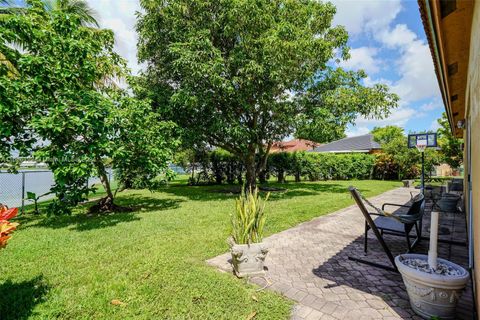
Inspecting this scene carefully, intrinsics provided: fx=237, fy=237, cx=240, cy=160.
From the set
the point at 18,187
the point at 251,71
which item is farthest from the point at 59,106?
the point at 251,71

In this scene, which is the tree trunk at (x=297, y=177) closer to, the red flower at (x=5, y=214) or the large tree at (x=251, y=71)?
the large tree at (x=251, y=71)

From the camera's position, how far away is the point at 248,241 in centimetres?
365

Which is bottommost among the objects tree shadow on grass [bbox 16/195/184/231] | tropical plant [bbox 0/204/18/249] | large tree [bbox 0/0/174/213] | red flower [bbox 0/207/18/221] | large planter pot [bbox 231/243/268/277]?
tree shadow on grass [bbox 16/195/184/231]

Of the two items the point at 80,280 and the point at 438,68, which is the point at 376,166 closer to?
the point at 438,68

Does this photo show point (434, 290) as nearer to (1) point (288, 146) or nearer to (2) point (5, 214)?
(2) point (5, 214)

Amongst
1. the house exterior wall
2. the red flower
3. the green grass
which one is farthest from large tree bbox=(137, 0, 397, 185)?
the red flower

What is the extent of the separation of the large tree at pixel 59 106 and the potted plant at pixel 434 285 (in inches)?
274

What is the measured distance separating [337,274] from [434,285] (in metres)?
1.37

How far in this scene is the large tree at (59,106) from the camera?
5.91 meters

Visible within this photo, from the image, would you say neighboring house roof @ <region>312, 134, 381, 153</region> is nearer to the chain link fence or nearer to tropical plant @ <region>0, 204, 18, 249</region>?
the chain link fence

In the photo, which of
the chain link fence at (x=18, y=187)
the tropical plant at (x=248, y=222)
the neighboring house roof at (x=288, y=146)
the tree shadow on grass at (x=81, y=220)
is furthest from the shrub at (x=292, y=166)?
the tropical plant at (x=248, y=222)

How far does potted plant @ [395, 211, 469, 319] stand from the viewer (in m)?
2.36

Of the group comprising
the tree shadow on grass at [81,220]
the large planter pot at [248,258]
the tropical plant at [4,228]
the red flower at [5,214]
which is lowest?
the tree shadow on grass at [81,220]

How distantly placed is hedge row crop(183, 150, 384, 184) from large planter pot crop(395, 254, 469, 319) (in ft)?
53.6
